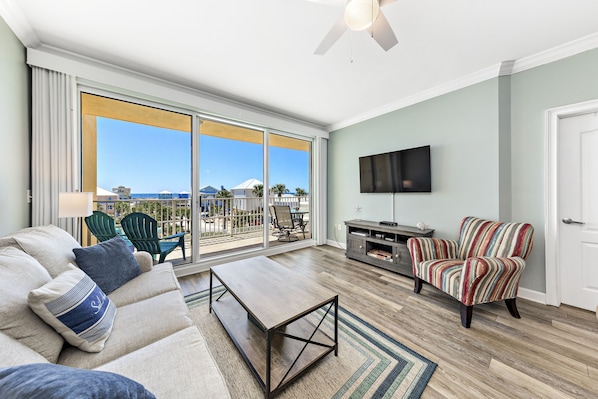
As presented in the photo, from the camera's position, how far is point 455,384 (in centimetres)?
132

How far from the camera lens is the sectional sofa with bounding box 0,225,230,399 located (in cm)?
79

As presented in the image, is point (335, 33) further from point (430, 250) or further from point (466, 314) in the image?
point (466, 314)

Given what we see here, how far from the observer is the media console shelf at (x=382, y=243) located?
291cm

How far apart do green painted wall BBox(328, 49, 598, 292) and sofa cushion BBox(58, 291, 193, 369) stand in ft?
10.4

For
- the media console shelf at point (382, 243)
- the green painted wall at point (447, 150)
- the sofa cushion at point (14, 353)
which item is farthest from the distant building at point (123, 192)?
the green painted wall at point (447, 150)

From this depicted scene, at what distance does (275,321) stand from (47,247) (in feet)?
5.17

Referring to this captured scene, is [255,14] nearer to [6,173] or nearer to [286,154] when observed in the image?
[6,173]

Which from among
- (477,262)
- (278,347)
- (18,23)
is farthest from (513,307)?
(18,23)

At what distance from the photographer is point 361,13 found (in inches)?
53.7

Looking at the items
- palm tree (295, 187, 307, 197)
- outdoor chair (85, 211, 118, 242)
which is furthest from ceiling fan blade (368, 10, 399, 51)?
palm tree (295, 187, 307, 197)

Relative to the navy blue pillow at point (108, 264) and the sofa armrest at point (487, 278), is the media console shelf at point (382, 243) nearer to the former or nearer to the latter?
the sofa armrest at point (487, 278)

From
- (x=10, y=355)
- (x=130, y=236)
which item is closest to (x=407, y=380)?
(x=10, y=355)

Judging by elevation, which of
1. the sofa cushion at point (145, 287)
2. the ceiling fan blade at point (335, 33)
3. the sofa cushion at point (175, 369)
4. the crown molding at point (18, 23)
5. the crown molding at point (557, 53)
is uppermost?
the crown molding at point (18, 23)

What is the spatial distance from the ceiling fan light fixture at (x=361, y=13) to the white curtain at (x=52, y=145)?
2.85 m
